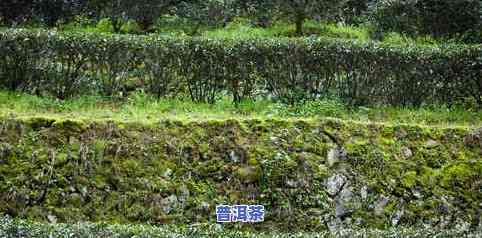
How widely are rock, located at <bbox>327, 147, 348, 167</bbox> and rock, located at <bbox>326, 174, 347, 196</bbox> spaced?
184 millimetres

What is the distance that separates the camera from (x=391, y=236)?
677cm

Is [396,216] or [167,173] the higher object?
[167,173]

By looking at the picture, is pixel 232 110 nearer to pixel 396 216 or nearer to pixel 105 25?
pixel 396 216

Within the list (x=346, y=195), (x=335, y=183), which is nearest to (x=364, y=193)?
(x=346, y=195)

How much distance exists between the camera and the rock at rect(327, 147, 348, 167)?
8.50 metres

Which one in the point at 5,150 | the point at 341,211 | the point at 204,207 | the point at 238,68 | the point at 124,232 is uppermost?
the point at 238,68

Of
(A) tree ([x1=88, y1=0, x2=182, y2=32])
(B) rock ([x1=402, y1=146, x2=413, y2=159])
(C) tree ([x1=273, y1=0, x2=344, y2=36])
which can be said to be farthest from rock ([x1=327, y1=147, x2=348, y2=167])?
(A) tree ([x1=88, y1=0, x2=182, y2=32])

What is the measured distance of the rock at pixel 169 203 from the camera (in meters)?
7.86

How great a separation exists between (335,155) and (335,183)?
0.40m

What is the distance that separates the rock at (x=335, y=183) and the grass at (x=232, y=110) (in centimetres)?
123

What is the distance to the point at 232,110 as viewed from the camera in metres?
9.80

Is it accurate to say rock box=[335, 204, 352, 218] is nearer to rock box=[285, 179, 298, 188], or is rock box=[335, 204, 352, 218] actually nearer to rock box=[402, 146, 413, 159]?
rock box=[285, 179, 298, 188]

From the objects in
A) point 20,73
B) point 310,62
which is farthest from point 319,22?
point 20,73

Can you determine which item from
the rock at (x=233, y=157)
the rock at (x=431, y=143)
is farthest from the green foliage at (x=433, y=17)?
the rock at (x=233, y=157)
